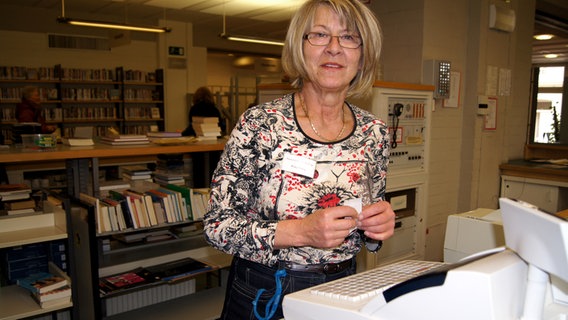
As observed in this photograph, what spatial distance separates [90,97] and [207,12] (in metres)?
2.93

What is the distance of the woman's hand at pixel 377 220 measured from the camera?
3.78 feet

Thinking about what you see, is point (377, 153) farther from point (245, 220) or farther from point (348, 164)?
point (245, 220)

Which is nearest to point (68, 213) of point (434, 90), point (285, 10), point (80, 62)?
point (434, 90)

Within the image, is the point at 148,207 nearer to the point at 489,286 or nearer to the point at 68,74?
the point at 489,286

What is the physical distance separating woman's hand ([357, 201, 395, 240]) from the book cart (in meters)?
1.85

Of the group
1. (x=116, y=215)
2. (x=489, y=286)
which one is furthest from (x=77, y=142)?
(x=489, y=286)

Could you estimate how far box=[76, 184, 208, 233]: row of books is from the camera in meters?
2.85

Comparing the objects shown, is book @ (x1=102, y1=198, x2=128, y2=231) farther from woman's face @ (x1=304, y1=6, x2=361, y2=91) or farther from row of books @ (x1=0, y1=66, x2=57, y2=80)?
row of books @ (x1=0, y1=66, x2=57, y2=80)

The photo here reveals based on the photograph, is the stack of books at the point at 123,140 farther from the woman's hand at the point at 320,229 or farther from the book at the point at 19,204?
the woman's hand at the point at 320,229

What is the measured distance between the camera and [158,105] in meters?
9.80

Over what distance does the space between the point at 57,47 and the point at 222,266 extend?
7.25 meters

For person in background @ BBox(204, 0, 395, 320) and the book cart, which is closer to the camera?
person in background @ BBox(204, 0, 395, 320)

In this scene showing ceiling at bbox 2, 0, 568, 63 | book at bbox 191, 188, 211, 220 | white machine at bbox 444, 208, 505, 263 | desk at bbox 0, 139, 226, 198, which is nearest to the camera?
white machine at bbox 444, 208, 505, 263

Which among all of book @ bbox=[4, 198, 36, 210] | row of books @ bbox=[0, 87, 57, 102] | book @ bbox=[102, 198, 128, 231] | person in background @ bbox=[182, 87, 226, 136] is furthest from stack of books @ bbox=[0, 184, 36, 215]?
row of books @ bbox=[0, 87, 57, 102]
